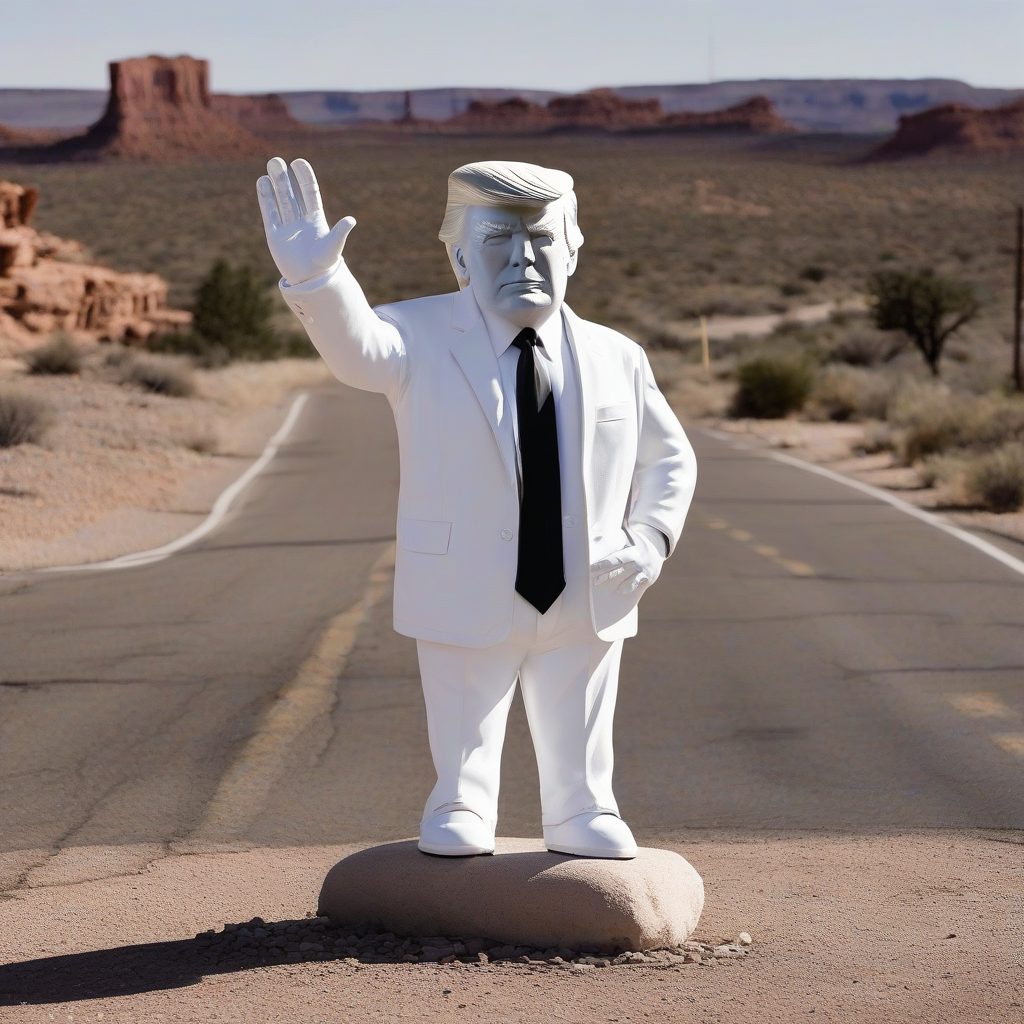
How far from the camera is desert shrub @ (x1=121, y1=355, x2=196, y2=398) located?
28609 millimetres

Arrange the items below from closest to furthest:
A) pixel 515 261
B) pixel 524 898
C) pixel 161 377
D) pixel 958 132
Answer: pixel 524 898 < pixel 515 261 < pixel 161 377 < pixel 958 132

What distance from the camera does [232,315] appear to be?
132 feet

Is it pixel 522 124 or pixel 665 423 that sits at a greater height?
pixel 522 124

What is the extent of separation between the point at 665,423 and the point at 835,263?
6254 centimetres

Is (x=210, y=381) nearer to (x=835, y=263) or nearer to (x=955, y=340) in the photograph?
(x=955, y=340)

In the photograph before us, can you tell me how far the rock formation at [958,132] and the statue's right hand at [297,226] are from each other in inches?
5605

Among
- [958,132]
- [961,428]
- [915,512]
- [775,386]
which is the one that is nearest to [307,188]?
[915,512]

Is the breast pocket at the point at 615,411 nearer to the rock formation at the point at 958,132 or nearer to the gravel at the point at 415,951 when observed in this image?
the gravel at the point at 415,951

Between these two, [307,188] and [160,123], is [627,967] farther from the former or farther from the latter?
[160,123]

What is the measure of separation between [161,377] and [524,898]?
25574 millimetres

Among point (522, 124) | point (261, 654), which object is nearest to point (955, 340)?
point (261, 654)

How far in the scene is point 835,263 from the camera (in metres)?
64.8

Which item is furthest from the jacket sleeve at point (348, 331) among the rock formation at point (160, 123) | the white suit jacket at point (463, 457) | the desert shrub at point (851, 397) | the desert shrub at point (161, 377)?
the rock formation at point (160, 123)

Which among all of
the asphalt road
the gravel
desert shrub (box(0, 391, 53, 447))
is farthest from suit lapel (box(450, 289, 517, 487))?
desert shrub (box(0, 391, 53, 447))
